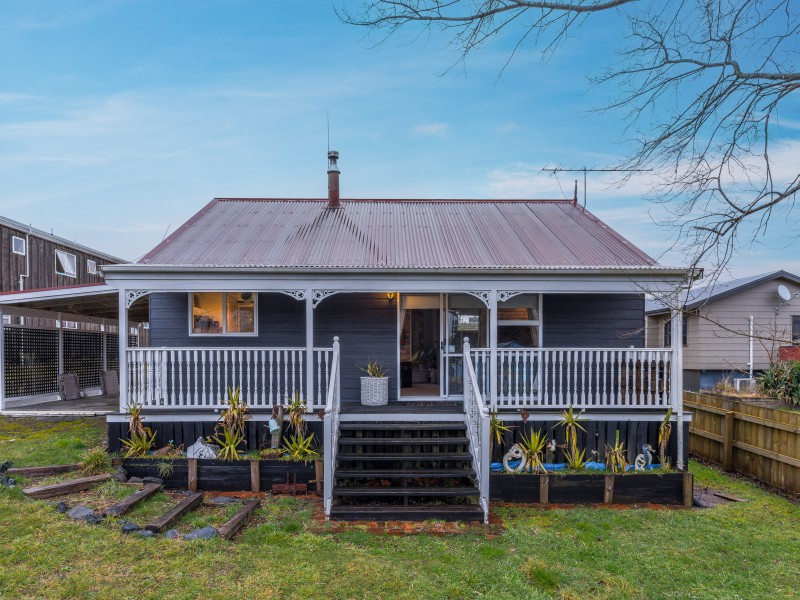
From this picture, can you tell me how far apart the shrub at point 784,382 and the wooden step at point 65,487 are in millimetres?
11662

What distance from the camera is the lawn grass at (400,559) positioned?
13.9ft

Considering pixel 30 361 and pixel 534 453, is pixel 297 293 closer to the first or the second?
pixel 534 453

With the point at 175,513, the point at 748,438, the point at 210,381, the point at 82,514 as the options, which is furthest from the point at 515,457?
the point at 82,514

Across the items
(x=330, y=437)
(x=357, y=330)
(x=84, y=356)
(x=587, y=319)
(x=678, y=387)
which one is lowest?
(x=330, y=437)

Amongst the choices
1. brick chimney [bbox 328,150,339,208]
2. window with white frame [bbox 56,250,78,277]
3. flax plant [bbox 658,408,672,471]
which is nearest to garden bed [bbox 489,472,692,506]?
flax plant [bbox 658,408,672,471]

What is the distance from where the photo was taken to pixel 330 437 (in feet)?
20.7

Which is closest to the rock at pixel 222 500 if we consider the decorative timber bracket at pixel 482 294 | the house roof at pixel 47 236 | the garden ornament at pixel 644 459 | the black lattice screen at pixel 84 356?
the decorative timber bracket at pixel 482 294

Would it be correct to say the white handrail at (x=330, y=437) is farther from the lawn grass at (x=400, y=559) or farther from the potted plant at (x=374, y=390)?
the potted plant at (x=374, y=390)

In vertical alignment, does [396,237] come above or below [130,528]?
above

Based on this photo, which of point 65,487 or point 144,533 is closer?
point 144,533

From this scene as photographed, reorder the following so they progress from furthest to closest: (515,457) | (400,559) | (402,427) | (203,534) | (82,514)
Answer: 1. (515,457)
2. (402,427)
3. (82,514)
4. (203,534)
5. (400,559)

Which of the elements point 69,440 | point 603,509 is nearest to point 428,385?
point 603,509

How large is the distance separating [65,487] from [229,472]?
6.49 feet

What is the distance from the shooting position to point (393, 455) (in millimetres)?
6848
